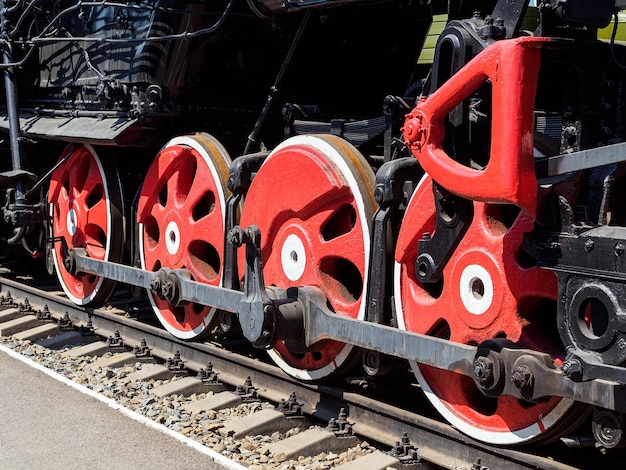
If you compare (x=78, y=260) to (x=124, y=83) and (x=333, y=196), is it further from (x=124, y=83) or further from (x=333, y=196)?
(x=333, y=196)

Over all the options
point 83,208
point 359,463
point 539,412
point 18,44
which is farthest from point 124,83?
point 539,412

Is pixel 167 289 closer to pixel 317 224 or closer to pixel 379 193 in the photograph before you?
pixel 317 224

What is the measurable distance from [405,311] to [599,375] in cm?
121

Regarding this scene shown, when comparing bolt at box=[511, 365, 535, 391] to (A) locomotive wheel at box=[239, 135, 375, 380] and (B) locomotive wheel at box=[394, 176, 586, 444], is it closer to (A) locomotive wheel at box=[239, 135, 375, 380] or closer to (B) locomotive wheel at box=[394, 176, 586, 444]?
(B) locomotive wheel at box=[394, 176, 586, 444]

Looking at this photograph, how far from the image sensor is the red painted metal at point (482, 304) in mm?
3326

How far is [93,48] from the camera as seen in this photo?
6031mm

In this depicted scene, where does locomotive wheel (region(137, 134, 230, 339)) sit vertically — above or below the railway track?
above

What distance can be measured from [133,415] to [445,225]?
2.07 metres

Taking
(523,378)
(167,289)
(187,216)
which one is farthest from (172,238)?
(523,378)

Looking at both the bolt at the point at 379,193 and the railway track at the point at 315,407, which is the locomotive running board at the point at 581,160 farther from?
the railway track at the point at 315,407

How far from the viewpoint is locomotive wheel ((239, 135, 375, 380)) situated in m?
4.24

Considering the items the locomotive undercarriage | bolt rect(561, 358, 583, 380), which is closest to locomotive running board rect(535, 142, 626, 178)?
the locomotive undercarriage

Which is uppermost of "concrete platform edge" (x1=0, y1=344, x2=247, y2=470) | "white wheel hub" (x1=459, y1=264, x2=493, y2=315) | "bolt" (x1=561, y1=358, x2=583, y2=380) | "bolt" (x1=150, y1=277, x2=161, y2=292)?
"white wheel hub" (x1=459, y1=264, x2=493, y2=315)

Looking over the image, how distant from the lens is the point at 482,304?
11.4 feet
